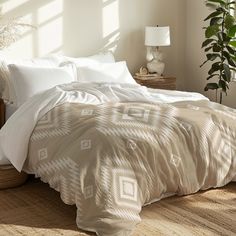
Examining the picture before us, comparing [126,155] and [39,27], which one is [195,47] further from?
[126,155]

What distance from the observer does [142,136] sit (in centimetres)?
342

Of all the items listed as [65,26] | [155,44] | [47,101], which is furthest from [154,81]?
[47,101]

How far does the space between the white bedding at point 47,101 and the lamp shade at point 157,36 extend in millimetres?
1527

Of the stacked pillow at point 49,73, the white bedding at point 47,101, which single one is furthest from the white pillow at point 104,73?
the white bedding at point 47,101

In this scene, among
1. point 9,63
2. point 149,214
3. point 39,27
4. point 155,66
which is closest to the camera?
point 149,214

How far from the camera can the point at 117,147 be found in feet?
10.8

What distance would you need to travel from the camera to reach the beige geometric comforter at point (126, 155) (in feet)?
10.3

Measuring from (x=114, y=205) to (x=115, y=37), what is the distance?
336 centimetres

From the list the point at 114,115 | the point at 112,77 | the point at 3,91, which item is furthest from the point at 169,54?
the point at 114,115

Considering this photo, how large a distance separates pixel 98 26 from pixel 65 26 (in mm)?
444

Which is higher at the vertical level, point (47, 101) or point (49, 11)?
point (49, 11)

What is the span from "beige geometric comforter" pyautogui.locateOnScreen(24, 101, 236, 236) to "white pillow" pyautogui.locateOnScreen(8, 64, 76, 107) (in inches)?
32.9

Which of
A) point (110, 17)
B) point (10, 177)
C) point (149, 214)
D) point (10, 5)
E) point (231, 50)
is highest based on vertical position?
point (10, 5)

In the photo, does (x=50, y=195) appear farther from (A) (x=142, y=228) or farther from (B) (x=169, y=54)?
(B) (x=169, y=54)
